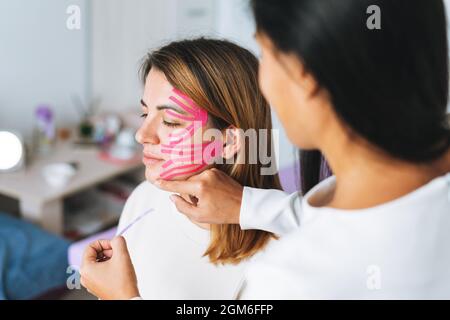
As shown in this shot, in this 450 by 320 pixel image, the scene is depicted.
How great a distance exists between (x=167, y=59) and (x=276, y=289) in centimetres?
34

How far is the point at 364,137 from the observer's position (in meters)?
0.43

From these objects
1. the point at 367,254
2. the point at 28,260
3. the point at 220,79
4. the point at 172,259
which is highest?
the point at 220,79

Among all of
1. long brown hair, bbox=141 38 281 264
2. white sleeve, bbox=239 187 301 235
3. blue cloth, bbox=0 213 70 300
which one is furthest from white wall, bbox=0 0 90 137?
white sleeve, bbox=239 187 301 235

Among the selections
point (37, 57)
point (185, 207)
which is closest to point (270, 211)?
point (185, 207)

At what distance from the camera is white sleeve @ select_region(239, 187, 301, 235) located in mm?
592

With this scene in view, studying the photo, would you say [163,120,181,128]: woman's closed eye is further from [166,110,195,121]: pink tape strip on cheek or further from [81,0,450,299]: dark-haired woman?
[81,0,450,299]: dark-haired woman

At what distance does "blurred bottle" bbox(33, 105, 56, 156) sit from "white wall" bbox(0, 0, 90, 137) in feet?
0.12

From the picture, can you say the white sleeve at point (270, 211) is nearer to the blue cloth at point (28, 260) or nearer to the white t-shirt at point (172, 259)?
the white t-shirt at point (172, 259)

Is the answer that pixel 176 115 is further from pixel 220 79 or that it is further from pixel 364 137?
pixel 364 137

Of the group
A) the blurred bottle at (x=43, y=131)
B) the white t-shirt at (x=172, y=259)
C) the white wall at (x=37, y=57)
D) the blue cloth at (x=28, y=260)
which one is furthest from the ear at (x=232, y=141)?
the blurred bottle at (x=43, y=131)

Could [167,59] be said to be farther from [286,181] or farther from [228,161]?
[286,181]

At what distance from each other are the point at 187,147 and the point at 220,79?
93 mm

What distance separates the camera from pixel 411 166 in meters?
0.45

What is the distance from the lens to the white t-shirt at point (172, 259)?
2.35 feet
